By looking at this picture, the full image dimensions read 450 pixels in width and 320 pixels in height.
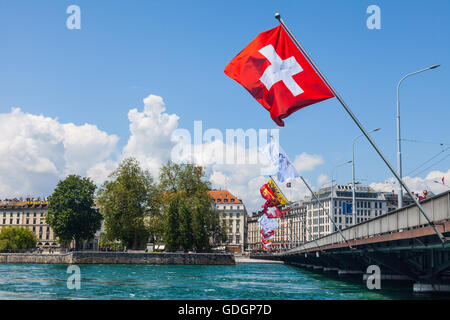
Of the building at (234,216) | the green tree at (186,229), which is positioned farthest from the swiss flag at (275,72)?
the building at (234,216)

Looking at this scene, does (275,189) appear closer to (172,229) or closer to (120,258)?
(172,229)

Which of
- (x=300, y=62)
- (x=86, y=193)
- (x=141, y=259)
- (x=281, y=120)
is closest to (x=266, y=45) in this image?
(x=300, y=62)

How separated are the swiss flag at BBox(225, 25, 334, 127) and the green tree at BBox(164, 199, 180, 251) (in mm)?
78929

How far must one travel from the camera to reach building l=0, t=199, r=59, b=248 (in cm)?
16725

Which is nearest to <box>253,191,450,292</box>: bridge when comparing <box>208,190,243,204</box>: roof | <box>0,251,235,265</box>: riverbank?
<box>0,251,235,265</box>: riverbank

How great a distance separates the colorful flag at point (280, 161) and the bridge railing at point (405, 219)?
614 centimetres

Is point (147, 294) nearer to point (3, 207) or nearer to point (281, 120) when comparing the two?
point (281, 120)

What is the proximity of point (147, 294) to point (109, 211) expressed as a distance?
67387mm

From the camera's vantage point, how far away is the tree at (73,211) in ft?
318

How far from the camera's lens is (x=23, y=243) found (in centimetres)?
11244

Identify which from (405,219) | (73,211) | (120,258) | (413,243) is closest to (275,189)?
(413,243)

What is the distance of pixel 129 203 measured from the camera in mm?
96188

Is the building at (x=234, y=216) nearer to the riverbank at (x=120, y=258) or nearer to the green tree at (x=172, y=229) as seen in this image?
the riverbank at (x=120, y=258)

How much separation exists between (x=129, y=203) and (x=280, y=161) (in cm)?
6623
